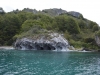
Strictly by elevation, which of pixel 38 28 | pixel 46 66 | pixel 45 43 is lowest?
pixel 46 66

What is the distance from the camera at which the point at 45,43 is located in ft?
270

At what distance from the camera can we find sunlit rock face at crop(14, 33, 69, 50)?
82.5 m

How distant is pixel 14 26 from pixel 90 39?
147 feet

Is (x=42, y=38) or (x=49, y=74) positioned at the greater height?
(x=42, y=38)

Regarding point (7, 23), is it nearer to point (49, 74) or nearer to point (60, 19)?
point (60, 19)

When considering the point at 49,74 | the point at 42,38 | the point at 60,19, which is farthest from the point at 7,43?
the point at 49,74

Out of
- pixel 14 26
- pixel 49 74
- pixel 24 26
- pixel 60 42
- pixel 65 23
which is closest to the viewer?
pixel 49 74

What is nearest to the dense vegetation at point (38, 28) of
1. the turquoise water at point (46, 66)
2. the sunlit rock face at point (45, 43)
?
the sunlit rock face at point (45, 43)

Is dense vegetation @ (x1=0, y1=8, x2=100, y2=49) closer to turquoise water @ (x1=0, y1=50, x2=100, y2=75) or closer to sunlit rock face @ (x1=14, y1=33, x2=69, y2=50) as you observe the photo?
sunlit rock face @ (x1=14, y1=33, x2=69, y2=50)

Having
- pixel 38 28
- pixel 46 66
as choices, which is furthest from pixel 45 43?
pixel 46 66

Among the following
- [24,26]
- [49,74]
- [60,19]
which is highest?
[60,19]

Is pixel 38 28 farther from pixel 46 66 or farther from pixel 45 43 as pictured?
pixel 46 66

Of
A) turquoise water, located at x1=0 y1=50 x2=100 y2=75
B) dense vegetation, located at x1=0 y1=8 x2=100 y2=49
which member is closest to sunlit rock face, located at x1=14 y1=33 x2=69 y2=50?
dense vegetation, located at x1=0 y1=8 x2=100 y2=49

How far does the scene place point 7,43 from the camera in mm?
106688
